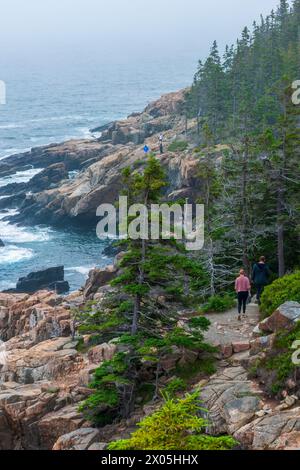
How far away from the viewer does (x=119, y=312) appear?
70.5ft

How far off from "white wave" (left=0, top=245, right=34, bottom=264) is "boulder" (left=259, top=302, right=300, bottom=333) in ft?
156

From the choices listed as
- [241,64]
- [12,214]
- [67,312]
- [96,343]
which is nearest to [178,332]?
[96,343]

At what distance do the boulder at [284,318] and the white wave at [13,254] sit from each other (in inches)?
1868

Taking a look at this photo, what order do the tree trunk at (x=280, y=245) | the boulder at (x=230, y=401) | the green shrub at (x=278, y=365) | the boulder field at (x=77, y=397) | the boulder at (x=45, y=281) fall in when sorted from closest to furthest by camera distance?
the boulder field at (x=77, y=397) < the boulder at (x=230, y=401) < the green shrub at (x=278, y=365) < the tree trunk at (x=280, y=245) < the boulder at (x=45, y=281)

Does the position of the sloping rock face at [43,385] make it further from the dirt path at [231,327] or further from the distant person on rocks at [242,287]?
the distant person on rocks at [242,287]

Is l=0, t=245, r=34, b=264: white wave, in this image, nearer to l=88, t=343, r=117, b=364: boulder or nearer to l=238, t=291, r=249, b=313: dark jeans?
l=88, t=343, r=117, b=364: boulder

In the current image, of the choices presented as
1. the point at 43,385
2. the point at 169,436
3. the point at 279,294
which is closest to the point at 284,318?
the point at 279,294

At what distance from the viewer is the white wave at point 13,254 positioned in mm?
63781

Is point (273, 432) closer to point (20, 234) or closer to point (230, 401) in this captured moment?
point (230, 401)

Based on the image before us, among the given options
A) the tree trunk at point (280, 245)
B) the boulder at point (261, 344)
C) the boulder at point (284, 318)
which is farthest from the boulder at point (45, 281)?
the boulder at point (284, 318)

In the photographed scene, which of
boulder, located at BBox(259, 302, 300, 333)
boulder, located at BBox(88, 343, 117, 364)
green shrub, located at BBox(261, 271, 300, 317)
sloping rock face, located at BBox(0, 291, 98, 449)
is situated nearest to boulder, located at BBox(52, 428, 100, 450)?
sloping rock face, located at BBox(0, 291, 98, 449)

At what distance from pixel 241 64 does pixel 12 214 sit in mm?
36073

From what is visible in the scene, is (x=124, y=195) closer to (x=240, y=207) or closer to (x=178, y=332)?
(x=178, y=332)

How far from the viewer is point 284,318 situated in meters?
18.6
